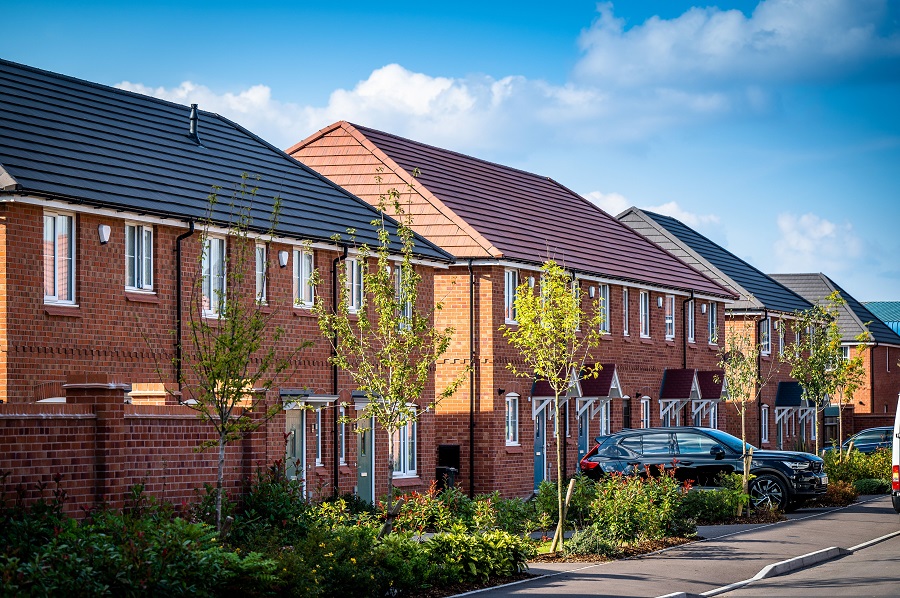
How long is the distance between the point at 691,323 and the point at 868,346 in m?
23.7

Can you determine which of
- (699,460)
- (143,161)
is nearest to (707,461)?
(699,460)

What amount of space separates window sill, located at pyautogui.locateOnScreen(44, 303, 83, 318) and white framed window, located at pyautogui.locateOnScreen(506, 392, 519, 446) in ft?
48.6

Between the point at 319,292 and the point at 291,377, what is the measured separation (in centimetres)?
214

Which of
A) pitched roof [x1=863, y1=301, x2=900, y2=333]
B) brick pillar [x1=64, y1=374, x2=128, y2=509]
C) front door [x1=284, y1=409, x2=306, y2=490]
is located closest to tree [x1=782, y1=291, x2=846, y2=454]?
front door [x1=284, y1=409, x2=306, y2=490]

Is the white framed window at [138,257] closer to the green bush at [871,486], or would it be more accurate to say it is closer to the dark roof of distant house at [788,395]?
the green bush at [871,486]

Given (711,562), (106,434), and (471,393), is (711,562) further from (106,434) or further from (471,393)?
(471,393)

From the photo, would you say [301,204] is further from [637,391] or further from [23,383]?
[637,391]

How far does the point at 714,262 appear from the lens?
53.8 m

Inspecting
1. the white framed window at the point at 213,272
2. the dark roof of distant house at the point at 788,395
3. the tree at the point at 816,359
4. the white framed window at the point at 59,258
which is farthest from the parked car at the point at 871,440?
the white framed window at the point at 59,258

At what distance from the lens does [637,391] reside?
4012cm

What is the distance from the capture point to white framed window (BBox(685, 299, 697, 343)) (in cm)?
4447

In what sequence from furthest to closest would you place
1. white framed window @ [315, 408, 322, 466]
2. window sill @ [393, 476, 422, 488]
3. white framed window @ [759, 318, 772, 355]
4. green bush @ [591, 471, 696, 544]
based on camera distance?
white framed window @ [759, 318, 772, 355] < window sill @ [393, 476, 422, 488] < white framed window @ [315, 408, 322, 466] < green bush @ [591, 471, 696, 544]

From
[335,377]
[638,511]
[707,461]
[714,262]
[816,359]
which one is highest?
[714,262]

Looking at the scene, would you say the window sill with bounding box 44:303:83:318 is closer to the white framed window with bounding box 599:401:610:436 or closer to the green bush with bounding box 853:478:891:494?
the white framed window with bounding box 599:401:610:436
